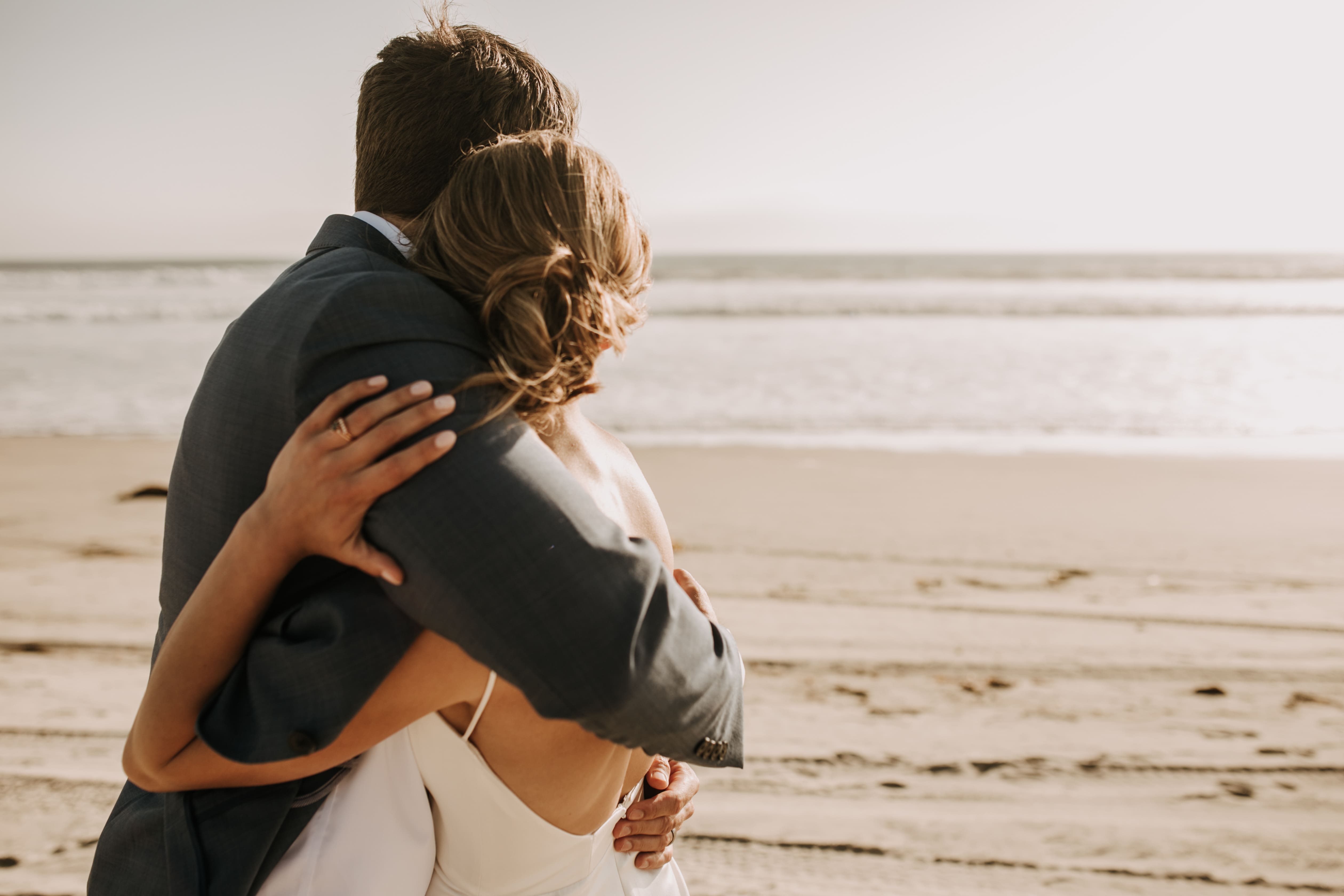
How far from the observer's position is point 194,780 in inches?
46.3

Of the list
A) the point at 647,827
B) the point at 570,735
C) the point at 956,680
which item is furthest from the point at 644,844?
the point at 956,680

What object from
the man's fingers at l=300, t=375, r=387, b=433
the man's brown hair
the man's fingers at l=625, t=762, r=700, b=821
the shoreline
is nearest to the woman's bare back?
the man's fingers at l=625, t=762, r=700, b=821

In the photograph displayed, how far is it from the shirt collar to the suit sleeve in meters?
0.31

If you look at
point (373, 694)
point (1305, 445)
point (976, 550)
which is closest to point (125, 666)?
point (373, 694)

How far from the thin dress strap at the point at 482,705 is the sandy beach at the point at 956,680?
1.61 m

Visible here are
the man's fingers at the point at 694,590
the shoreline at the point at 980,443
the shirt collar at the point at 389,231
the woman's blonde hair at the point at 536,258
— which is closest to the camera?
the woman's blonde hair at the point at 536,258

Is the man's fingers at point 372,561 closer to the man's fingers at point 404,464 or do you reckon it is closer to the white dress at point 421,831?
the man's fingers at point 404,464

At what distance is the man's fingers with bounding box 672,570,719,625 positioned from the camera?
1523 mm

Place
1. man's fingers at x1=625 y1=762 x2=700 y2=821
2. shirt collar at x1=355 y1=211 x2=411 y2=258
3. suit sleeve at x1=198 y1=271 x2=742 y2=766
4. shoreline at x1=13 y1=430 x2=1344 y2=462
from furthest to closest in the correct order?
shoreline at x1=13 y1=430 x2=1344 y2=462 < man's fingers at x1=625 y1=762 x2=700 y2=821 < shirt collar at x1=355 y1=211 x2=411 y2=258 < suit sleeve at x1=198 y1=271 x2=742 y2=766

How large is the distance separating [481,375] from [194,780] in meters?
0.65

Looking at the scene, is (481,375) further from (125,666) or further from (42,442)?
(42,442)

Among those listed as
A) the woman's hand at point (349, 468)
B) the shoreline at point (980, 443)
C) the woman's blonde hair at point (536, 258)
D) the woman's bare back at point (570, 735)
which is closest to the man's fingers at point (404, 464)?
the woman's hand at point (349, 468)

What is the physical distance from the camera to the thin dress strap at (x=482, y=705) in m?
1.20

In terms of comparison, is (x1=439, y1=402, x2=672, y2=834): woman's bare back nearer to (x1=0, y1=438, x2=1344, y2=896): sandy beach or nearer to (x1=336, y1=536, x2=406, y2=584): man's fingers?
(x1=336, y1=536, x2=406, y2=584): man's fingers
